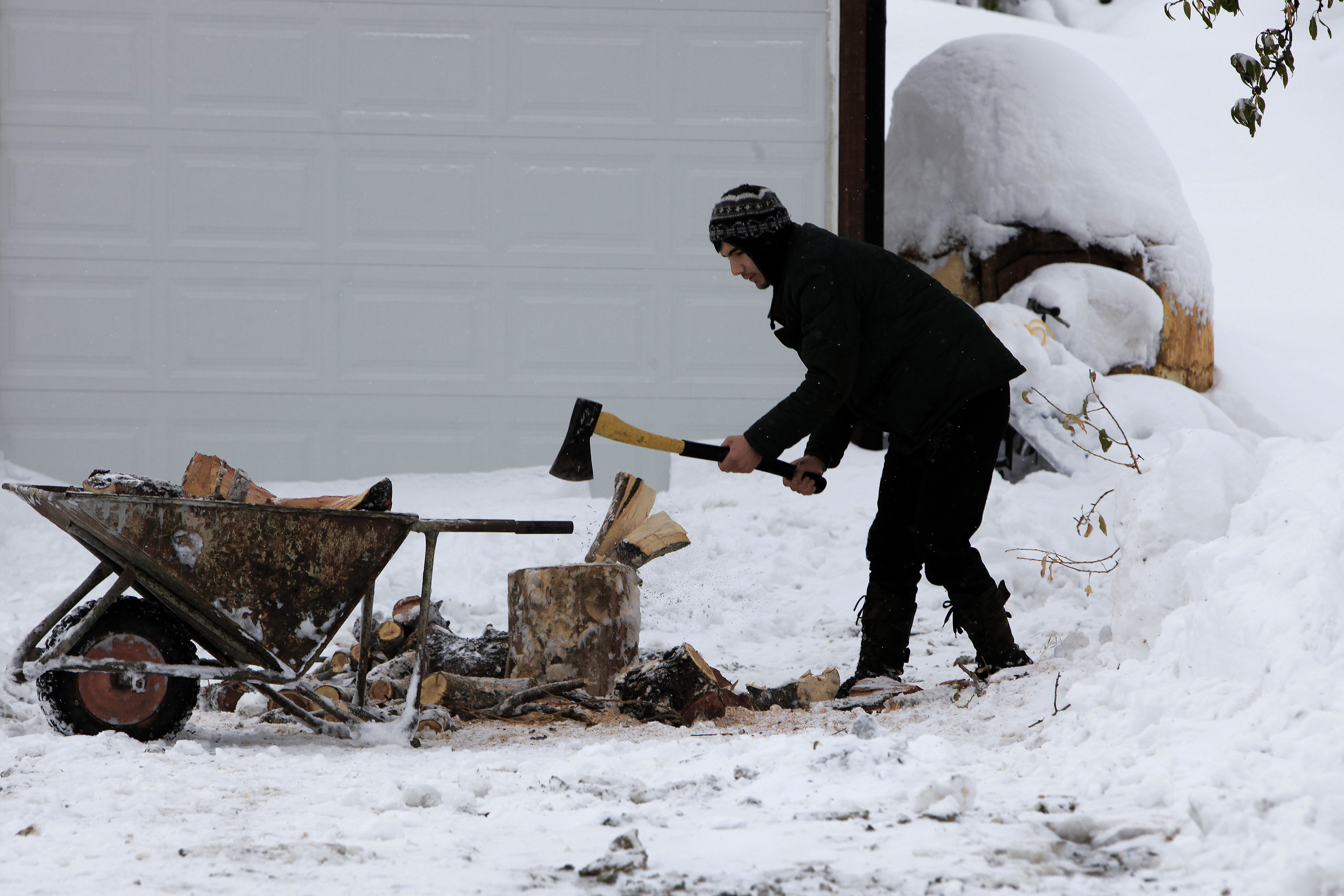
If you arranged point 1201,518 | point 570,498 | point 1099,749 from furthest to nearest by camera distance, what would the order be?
point 570,498 → point 1201,518 → point 1099,749

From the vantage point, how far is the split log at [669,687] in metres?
3.29

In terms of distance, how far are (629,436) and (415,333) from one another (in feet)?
11.4

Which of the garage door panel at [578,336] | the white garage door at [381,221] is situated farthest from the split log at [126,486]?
the garage door panel at [578,336]

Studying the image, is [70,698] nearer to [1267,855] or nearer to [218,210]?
[1267,855]

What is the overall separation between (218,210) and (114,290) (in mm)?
716

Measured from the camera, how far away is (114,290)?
6.28 metres

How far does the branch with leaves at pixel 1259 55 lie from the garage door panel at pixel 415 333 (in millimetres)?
4100

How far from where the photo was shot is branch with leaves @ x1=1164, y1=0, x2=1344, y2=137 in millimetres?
3080

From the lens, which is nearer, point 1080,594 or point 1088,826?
point 1088,826

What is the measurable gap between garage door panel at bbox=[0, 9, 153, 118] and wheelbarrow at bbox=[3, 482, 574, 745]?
14.1 feet

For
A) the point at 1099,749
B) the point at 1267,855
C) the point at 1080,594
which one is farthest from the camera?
the point at 1080,594

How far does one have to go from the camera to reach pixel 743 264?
3.28 metres

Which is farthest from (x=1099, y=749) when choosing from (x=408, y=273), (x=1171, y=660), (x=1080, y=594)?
(x=408, y=273)

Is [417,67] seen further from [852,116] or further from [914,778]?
[914,778]
